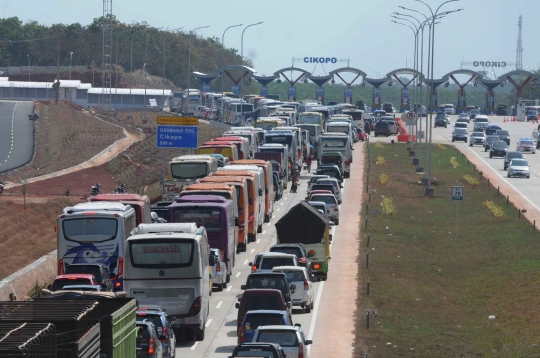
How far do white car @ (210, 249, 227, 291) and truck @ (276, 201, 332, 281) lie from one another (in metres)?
3.52

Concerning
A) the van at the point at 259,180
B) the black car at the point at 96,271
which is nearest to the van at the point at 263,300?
the black car at the point at 96,271

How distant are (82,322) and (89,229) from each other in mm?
17331

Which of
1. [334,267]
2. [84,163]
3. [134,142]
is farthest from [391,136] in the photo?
[334,267]

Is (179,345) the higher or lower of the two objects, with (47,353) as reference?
lower

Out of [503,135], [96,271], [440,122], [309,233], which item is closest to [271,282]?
[96,271]

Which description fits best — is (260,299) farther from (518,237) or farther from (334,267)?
(518,237)

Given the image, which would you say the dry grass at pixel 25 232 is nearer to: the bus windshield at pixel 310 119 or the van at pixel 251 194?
the van at pixel 251 194

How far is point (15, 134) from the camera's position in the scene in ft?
365

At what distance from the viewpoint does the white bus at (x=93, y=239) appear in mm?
31906

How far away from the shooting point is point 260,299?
27.8m

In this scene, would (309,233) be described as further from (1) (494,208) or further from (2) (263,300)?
(1) (494,208)

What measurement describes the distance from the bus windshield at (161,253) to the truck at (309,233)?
38.1ft

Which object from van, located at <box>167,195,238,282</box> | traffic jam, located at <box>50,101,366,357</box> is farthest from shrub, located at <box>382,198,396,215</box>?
van, located at <box>167,195,238,282</box>

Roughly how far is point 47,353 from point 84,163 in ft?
244
